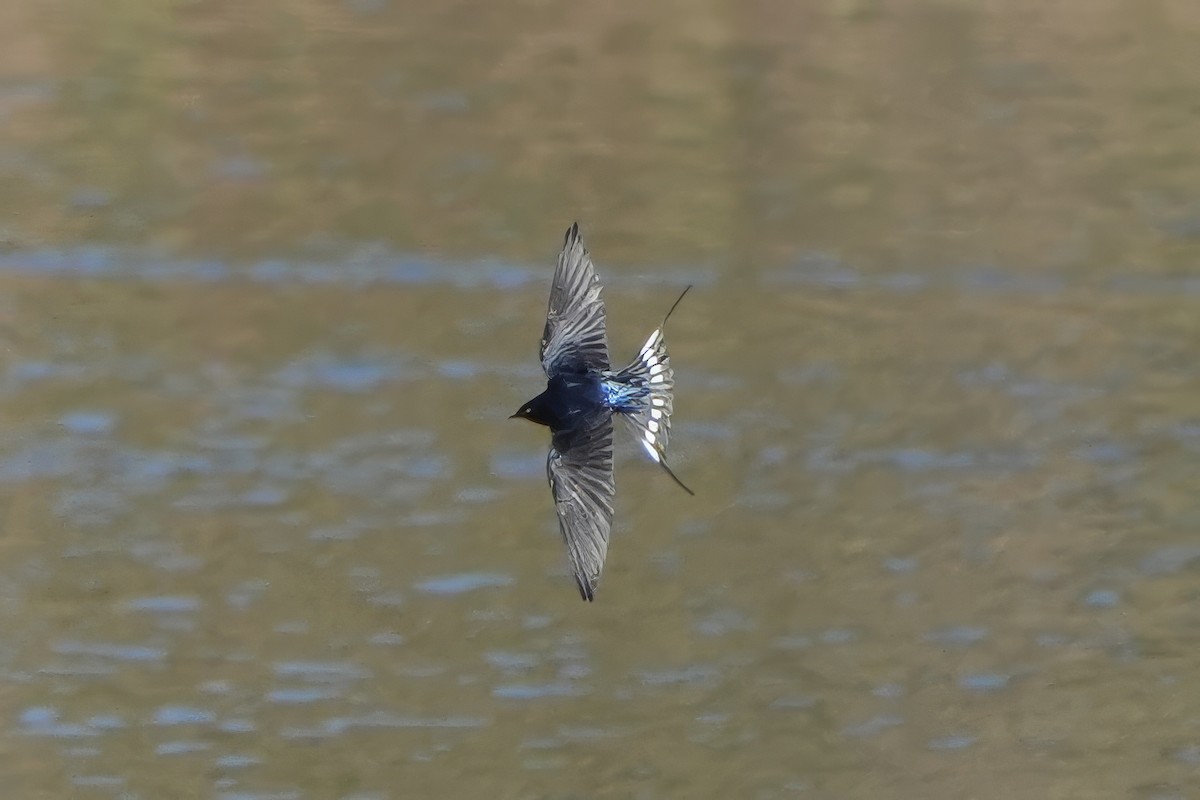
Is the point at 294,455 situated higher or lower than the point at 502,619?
higher

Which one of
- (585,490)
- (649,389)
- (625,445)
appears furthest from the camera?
(625,445)

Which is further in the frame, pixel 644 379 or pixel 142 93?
pixel 142 93

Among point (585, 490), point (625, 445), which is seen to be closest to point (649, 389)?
point (585, 490)

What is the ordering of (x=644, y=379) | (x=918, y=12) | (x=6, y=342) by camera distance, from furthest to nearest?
(x=918, y=12) → (x=6, y=342) → (x=644, y=379)

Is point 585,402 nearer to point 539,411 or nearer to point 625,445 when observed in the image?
point 539,411

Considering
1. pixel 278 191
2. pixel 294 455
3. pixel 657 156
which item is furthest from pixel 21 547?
pixel 657 156

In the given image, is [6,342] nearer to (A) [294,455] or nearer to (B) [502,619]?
(A) [294,455]

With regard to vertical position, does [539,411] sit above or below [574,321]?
below
